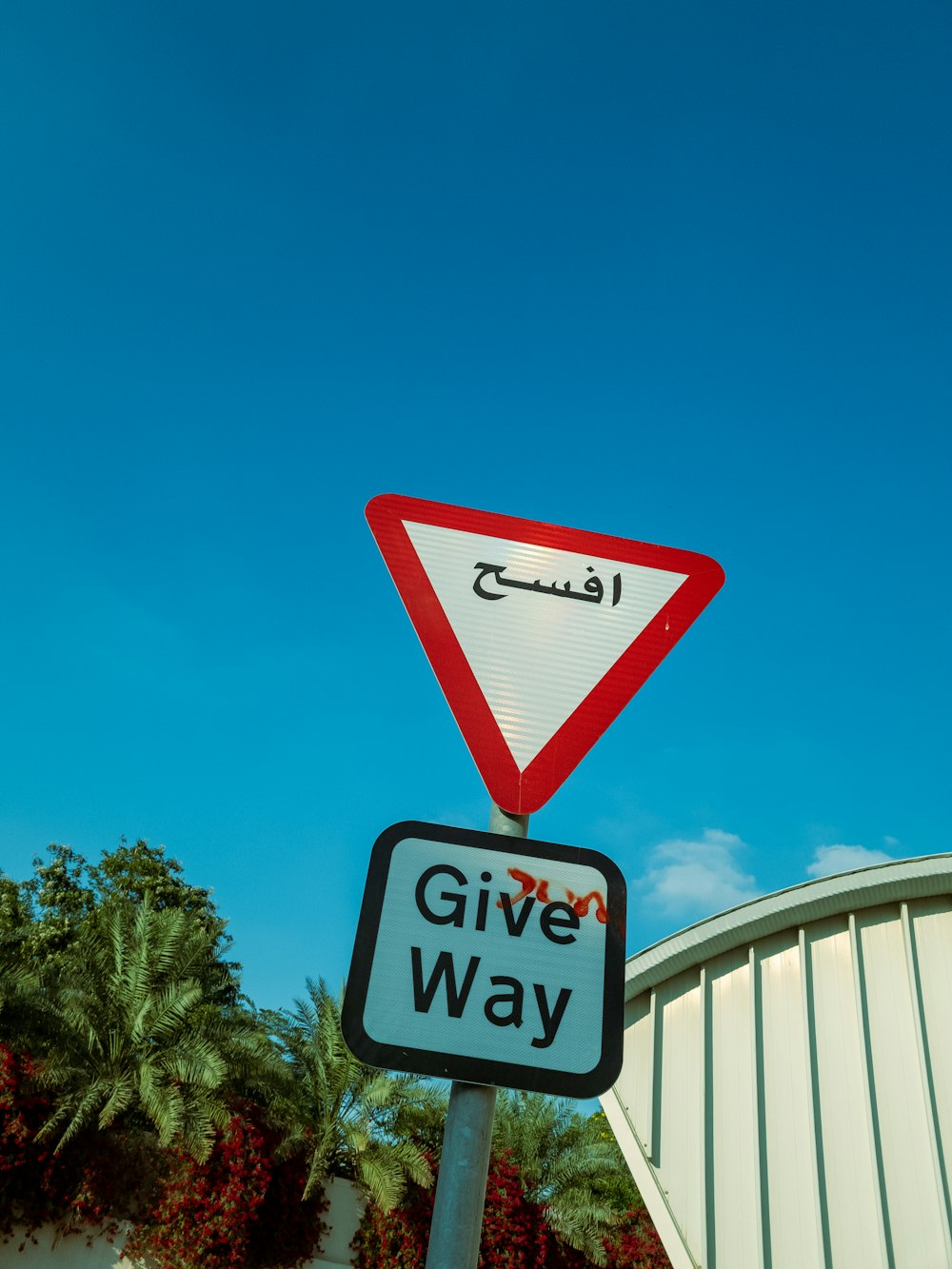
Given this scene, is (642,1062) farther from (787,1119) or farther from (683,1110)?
(787,1119)

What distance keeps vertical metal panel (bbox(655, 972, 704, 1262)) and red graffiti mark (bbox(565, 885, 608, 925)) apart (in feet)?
17.3

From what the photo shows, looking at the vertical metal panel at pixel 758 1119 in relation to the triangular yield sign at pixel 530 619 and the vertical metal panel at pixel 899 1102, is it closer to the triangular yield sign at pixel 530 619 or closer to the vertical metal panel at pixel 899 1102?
the vertical metal panel at pixel 899 1102

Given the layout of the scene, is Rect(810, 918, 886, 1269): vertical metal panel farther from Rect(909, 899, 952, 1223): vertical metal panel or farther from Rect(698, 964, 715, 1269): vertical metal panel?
Rect(698, 964, 715, 1269): vertical metal panel

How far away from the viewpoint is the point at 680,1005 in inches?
Answer: 270

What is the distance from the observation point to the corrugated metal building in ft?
19.1

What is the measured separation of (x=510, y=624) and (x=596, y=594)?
218 millimetres

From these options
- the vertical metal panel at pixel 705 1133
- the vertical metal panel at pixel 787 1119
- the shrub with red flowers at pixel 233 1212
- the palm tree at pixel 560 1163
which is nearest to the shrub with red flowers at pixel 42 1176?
the shrub with red flowers at pixel 233 1212

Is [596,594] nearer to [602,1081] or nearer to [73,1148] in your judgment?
[602,1081]

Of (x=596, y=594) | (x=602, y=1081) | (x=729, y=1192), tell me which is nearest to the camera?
(x=602, y=1081)

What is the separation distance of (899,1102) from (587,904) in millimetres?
5487

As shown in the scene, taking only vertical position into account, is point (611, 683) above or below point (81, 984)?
below

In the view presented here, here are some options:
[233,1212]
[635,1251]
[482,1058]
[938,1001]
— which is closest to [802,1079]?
[938,1001]

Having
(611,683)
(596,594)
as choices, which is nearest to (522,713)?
(611,683)

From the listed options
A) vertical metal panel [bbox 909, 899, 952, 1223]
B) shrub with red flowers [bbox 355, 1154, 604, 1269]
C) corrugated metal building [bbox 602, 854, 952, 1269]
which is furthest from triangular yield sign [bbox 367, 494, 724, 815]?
shrub with red flowers [bbox 355, 1154, 604, 1269]
